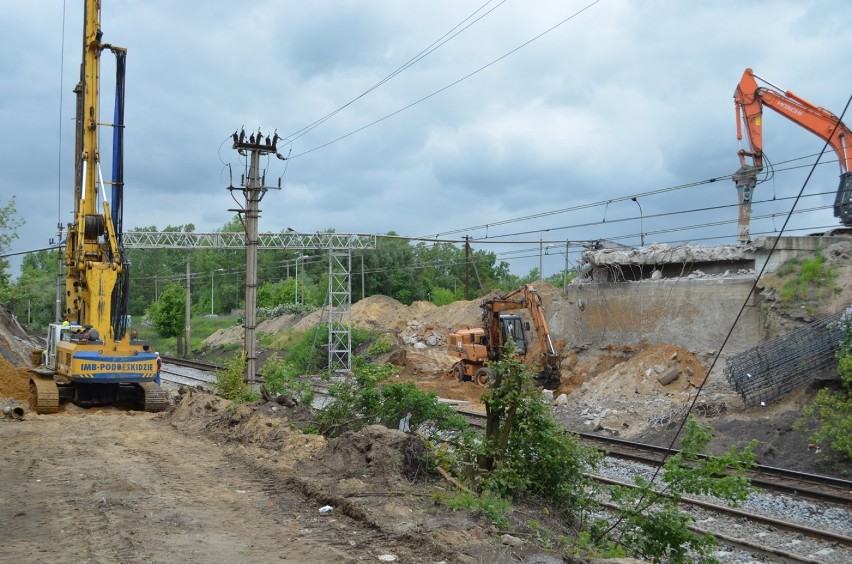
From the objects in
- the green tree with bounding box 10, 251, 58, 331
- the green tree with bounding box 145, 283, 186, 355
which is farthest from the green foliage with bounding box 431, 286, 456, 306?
the green tree with bounding box 10, 251, 58, 331

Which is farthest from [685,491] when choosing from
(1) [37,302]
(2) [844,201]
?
(1) [37,302]

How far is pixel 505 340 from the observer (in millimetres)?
30484

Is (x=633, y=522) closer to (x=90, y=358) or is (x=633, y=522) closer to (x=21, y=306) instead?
(x=90, y=358)

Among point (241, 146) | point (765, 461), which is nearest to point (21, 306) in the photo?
point (241, 146)

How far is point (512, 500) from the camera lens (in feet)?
31.1

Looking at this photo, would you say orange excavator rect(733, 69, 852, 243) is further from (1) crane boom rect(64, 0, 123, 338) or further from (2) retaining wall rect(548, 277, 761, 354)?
(1) crane boom rect(64, 0, 123, 338)

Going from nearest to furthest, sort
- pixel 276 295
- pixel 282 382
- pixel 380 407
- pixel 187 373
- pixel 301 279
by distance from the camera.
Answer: pixel 380 407, pixel 282 382, pixel 187 373, pixel 301 279, pixel 276 295

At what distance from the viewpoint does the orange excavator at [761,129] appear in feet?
86.6

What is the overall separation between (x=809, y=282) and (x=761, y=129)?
7.24 metres

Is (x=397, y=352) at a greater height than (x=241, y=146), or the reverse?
(x=241, y=146)

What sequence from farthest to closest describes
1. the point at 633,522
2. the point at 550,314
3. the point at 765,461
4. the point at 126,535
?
the point at 550,314
the point at 765,461
the point at 633,522
the point at 126,535

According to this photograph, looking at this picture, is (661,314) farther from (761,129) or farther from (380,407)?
(380,407)

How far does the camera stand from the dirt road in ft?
23.8

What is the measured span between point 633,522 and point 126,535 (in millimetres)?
5504
